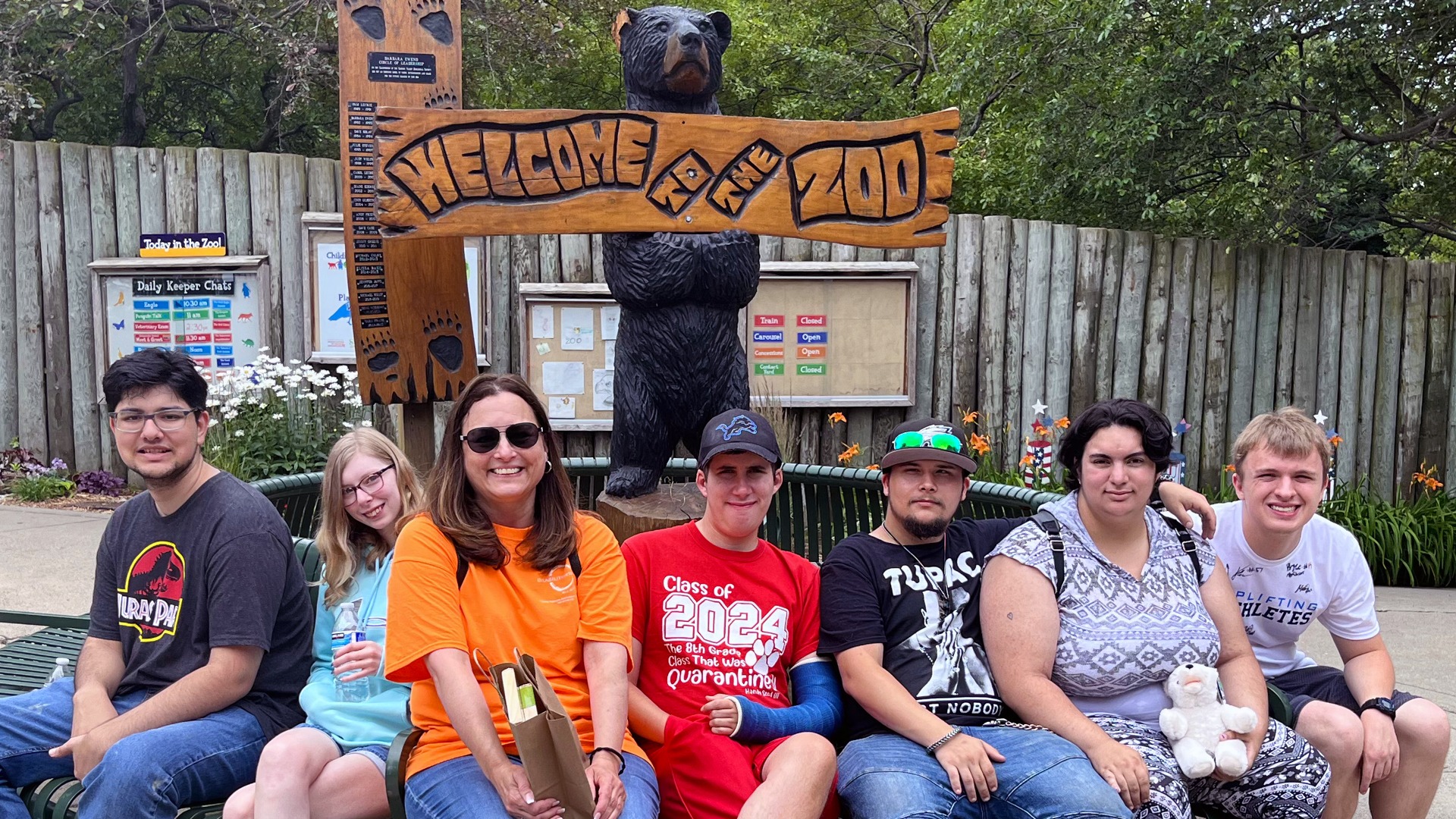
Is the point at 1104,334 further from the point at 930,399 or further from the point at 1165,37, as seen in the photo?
the point at 1165,37

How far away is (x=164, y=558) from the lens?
7.98 feet

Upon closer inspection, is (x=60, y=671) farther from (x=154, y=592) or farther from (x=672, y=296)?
(x=672, y=296)

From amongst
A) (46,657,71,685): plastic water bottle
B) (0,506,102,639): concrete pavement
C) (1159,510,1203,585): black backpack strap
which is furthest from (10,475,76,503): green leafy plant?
(1159,510,1203,585): black backpack strap

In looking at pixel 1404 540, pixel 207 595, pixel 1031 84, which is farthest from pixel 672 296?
pixel 1031 84

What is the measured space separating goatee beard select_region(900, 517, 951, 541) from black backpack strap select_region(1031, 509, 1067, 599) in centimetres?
21

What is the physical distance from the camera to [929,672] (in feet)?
8.03

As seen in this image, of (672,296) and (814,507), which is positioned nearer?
(672,296)

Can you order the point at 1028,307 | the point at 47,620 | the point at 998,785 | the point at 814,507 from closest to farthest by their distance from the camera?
1. the point at 998,785
2. the point at 47,620
3. the point at 814,507
4. the point at 1028,307

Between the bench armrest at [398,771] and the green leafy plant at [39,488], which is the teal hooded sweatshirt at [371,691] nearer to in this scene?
the bench armrest at [398,771]

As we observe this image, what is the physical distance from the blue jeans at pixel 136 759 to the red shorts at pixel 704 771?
84 cm

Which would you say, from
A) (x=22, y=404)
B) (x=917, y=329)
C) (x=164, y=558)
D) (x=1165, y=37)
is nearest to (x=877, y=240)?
(x=164, y=558)

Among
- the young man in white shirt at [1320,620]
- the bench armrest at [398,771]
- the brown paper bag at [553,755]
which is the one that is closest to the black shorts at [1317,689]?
the young man in white shirt at [1320,620]

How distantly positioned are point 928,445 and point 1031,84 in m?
5.35

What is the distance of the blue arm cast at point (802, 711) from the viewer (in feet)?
7.55
